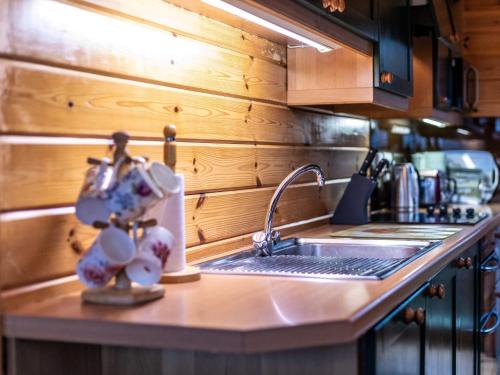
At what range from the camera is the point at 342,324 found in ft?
4.52

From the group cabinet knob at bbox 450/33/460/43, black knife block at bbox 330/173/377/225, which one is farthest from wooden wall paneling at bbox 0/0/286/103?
cabinet knob at bbox 450/33/460/43

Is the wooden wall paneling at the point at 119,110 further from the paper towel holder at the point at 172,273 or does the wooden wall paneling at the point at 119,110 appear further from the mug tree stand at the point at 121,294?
the mug tree stand at the point at 121,294

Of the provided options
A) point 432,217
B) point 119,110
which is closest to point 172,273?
point 119,110

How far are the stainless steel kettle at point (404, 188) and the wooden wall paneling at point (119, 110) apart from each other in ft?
5.08

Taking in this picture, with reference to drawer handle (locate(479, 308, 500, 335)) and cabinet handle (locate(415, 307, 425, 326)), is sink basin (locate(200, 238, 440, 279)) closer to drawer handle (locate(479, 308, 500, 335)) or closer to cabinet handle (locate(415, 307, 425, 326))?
cabinet handle (locate(415, 307, 425, 326))

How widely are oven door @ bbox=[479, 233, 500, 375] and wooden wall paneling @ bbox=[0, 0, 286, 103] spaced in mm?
1551

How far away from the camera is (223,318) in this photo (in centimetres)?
140

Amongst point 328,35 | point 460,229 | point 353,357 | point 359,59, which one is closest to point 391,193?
point 460,229

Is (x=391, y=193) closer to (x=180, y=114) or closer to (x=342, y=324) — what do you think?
(x=180, y=114)

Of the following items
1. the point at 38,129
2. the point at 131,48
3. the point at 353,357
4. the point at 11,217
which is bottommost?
the point at 353,357

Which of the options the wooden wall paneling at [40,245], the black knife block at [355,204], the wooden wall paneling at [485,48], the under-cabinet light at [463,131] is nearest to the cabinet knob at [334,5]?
the wooden wall paneling at [40,245]

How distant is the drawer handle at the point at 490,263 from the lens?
11.8 ft

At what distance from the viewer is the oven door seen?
3596 mm

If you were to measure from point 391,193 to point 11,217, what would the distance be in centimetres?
327
